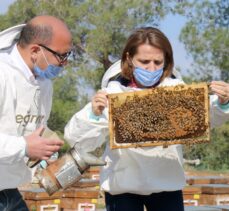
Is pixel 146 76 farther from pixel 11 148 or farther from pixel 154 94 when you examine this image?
pixel 11 148

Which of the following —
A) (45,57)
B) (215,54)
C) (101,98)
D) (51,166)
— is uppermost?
(45,57)

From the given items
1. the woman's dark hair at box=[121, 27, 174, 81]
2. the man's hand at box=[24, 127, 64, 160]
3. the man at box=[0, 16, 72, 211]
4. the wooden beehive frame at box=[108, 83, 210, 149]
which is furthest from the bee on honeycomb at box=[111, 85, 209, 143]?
the man's hand at box=[24, 127, 64, 160]

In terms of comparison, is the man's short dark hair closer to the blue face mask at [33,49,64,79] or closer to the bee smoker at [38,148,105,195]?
the blue face mask at [33,49,64,79]

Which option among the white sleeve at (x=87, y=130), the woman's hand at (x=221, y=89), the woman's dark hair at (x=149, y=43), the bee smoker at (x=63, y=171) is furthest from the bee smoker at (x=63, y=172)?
the woman's hand at (x=221, y=89)

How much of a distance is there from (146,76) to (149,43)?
0.61 ft

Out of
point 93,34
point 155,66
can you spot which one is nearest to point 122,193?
point 155,66

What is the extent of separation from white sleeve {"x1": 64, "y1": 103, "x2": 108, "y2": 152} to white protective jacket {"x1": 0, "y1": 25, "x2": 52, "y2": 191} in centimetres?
19

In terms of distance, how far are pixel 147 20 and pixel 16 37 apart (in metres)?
23.3

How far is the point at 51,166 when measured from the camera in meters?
3.01

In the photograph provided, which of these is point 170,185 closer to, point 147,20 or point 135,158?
point 135,158

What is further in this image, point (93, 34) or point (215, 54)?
point (93, 34)

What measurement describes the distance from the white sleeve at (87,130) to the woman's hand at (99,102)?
0.03 m

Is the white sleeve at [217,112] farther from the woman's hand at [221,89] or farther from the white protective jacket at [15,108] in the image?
the white protective jacket at [15,108]

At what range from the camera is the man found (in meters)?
2.76
